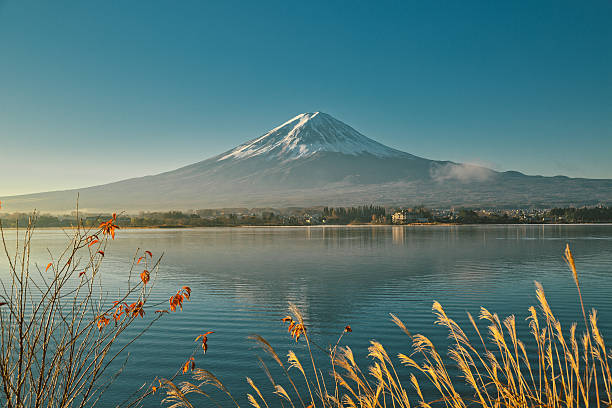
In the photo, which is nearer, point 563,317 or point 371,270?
point 563,317

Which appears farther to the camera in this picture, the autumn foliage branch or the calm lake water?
the calm lake water

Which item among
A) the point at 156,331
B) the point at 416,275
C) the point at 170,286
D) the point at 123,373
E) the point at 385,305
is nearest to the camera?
the point at 123,373

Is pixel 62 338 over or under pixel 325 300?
over

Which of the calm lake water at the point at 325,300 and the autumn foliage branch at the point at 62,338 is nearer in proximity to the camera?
the autumn foliage branch at the point at 62,338

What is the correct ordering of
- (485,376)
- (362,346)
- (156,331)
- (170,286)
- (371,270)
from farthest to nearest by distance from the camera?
(371,270)
(170,286)
(156,331)
(362,346)
(485,376)

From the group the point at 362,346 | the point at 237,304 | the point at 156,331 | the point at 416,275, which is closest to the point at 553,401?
the point at 362,346

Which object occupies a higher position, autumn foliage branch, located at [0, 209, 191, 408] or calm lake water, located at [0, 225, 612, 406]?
autumn foliage branch, located at [0, 209, 191, 408]

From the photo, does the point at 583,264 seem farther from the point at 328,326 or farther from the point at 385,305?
the point at 328,326

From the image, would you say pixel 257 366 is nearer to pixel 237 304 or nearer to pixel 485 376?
pixel 485 376

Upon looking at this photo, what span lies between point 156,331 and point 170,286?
8095mm

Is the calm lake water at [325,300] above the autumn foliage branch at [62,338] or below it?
below

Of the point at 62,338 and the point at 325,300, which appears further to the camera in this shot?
the point at 325,300

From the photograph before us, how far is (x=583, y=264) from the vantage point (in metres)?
27.2

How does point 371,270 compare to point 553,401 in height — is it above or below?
below
